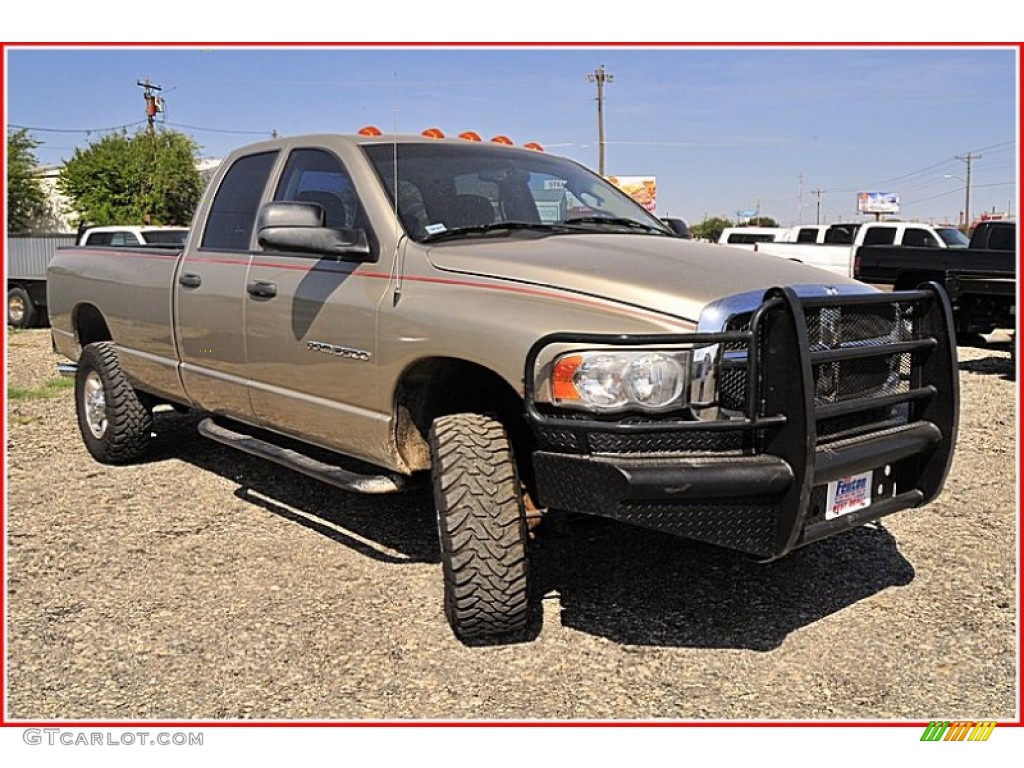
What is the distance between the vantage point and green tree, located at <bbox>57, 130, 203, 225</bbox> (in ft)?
135

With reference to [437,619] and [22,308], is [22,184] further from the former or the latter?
[437,619]

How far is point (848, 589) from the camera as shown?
459 centimetres

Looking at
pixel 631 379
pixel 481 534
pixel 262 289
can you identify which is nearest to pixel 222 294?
pixel 262 289

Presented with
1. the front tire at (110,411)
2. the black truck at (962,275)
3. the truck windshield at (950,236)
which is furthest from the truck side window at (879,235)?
the front tire at (110,411)

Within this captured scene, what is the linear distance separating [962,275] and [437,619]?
32.8ft

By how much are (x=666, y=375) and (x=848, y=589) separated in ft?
5.65

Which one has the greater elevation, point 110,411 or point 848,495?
point 848,495

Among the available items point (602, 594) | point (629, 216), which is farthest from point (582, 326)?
point (629, 216)

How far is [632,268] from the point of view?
12.8 feet

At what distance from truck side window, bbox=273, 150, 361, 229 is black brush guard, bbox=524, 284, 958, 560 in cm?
163

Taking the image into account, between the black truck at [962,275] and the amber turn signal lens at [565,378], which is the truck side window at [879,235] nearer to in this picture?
the black truck at [962,275]

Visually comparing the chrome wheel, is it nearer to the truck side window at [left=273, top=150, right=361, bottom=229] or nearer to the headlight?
the truck side window at [left=273, top=150, right=361, bottom=229]
